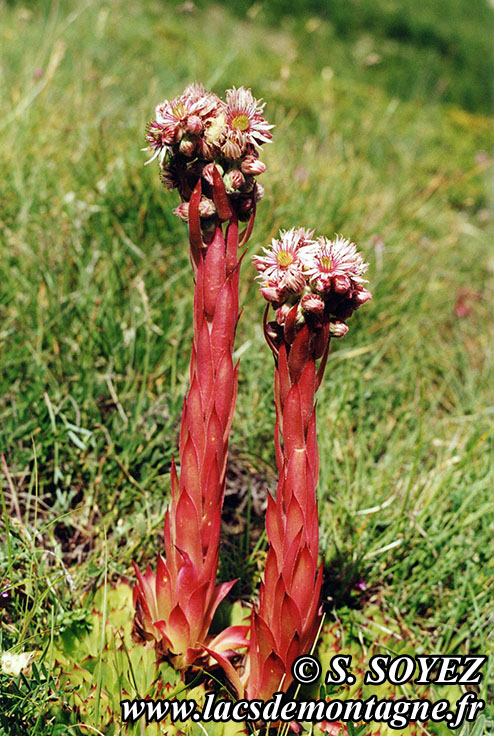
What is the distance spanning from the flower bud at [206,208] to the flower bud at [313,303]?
344mm

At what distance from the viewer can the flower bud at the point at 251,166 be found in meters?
1.55

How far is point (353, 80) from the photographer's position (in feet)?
38.7

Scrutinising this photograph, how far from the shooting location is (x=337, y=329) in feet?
5.18

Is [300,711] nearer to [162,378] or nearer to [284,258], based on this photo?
[284,258]

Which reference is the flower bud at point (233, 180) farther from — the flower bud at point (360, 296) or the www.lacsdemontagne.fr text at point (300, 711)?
the www.lacsdemontagne.fr text at point (300, 711)

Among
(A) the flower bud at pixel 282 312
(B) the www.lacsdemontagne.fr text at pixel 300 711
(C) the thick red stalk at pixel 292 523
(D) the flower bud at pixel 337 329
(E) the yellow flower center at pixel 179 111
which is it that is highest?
(E) the yellow flower center at pixel 179 111

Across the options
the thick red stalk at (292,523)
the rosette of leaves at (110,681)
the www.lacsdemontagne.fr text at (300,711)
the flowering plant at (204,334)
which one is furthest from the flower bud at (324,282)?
the www.lacsdemontagne.fr text at (300,711)

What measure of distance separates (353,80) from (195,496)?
1169 centimetres

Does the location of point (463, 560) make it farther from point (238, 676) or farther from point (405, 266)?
point (405, 266)
